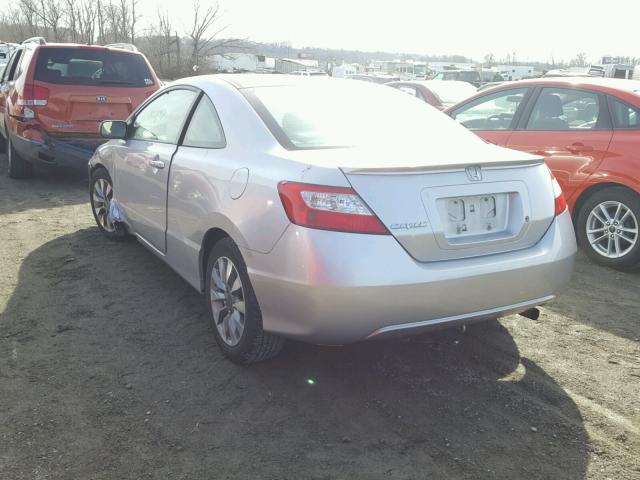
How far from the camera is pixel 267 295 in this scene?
112 inches

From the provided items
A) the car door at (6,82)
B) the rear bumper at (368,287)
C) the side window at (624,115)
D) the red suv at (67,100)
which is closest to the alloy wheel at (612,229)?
the side window at (624,115)

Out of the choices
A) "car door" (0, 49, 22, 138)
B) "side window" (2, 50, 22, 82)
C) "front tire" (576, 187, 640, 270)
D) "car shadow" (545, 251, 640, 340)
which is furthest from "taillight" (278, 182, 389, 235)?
"side window" (2, 50, 22, 82)

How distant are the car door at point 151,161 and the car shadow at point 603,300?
9.35ft

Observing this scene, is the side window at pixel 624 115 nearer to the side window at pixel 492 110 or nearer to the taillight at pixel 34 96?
the side window at pixel 492 110

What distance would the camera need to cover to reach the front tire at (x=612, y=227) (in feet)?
16.6

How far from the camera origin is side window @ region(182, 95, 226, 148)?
138 inches

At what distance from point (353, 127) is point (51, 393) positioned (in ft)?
6.87

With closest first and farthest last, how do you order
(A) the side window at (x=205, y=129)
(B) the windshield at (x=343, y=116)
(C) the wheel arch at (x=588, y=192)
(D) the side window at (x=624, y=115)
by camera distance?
(B) the windshield at (x=343, y=116)
(A) the side window at (x=205, y=129)
(D) the side window at (x=624, y=115)
(C) the wheel arch at (x=588, y=192)

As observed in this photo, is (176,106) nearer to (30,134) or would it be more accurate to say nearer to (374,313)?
(374,313)

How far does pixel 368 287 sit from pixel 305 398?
30.6 inches

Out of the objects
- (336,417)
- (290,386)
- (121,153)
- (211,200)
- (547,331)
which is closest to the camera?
(336,417)

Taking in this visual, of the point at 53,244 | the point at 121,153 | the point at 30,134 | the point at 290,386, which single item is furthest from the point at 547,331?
the point at 30,134

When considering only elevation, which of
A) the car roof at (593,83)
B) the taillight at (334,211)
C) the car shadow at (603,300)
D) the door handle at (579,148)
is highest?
the car roof at (593,83)

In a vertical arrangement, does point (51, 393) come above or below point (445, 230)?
below
